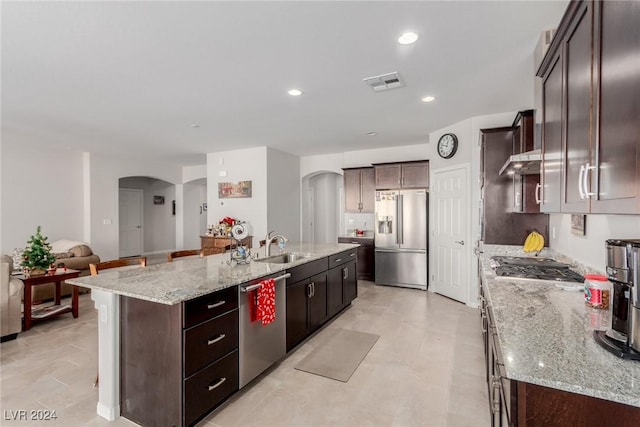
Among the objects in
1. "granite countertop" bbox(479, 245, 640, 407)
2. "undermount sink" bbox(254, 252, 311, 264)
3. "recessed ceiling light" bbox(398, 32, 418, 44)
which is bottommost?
"undermount sink" bbox(254, 252, 311, 264)

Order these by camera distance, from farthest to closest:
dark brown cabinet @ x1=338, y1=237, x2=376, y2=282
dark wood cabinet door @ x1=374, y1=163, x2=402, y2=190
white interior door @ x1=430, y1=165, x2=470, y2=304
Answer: dark brown cabinet @ x1=338, y1=237, x2=376, y2=282 < dark wood cabinet door @ x1=374, y1=163, x2=402, y2=190 < white interior door @ x1=430, y1=165, x2=470, y2=304

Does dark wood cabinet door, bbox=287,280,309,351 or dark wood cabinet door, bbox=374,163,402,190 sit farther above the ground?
dark wood cabinet door, bbox=374,163,402,190

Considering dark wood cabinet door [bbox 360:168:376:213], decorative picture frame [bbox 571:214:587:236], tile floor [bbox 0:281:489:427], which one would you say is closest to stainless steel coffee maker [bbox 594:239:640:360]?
tile floor [bbox 0:281:489:427]

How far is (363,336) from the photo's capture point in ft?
11.1

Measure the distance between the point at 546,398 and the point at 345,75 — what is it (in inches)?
111

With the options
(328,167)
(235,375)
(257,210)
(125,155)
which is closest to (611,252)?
(235,375)

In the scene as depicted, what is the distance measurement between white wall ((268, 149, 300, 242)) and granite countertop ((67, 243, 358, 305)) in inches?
138

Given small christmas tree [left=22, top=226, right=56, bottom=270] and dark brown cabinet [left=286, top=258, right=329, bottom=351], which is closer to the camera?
dark brown cabinet [left=286, top=258, right=329, bottom=351]

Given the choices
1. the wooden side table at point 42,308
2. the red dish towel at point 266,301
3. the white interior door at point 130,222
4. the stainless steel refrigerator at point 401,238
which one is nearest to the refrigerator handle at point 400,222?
the stainless steel refrigerator at point 401,238

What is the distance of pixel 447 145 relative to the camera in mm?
4844

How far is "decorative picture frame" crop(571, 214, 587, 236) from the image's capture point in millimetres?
2303

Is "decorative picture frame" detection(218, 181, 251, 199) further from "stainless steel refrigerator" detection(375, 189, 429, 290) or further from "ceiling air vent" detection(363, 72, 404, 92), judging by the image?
"ceiling air vent" detection(363, 72, 404, 92)

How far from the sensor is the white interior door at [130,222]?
9094 millimetres

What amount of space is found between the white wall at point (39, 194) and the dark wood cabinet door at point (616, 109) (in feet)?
26.3
